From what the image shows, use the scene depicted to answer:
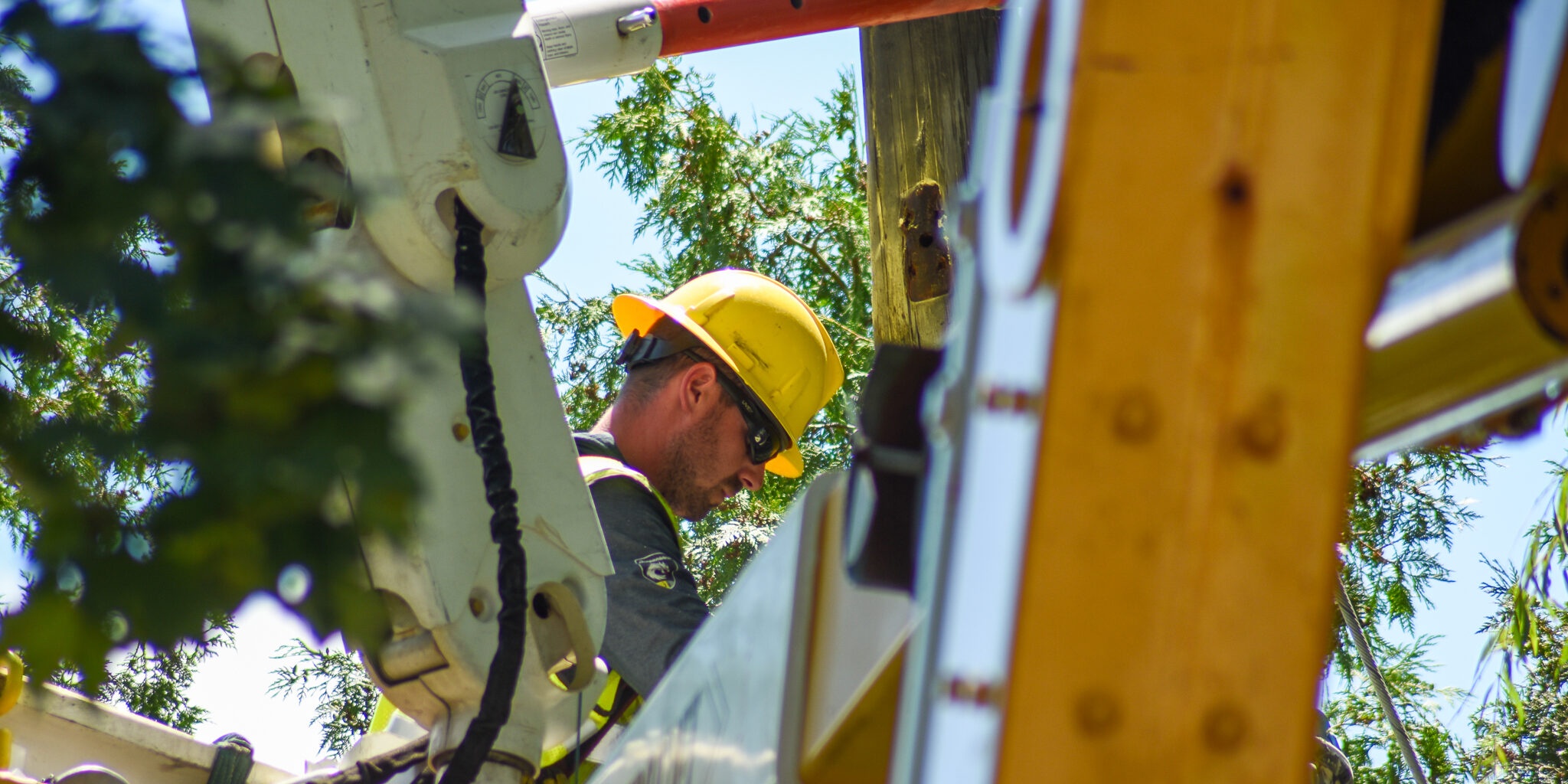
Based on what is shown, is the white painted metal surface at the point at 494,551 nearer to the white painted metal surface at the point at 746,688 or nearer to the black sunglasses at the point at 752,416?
the white painted metal surface at the point at 746,688

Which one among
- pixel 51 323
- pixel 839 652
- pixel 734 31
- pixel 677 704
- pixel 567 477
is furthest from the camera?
pixel 734 31

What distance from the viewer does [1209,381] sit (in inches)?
30.8

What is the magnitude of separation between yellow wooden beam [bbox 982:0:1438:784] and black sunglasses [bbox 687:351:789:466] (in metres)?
3.08

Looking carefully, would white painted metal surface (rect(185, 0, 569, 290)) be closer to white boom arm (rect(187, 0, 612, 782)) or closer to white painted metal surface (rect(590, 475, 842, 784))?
white boom arm (rect(187, 0, 612, 782))

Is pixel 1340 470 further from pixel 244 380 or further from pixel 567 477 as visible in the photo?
pixel 567 477

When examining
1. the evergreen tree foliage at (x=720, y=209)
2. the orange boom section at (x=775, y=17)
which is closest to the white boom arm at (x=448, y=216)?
the orange boom section at (x=775, y=17)

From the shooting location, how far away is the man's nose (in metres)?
3.96

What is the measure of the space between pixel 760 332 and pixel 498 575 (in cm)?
215

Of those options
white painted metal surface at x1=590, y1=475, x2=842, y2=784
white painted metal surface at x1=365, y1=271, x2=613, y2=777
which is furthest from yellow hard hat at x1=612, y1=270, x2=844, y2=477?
white painted metal surface at x1=590, y1=475, x2=842, y2=784

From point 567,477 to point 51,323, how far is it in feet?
3.56

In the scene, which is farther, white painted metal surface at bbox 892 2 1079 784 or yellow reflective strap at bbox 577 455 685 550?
yellow reflective strap at bbox 577 455 685 550

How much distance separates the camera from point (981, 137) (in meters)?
0.91

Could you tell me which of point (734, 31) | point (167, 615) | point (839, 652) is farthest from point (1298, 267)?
point (734, 31)

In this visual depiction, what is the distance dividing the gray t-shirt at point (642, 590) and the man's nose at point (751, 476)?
0.69 metres
